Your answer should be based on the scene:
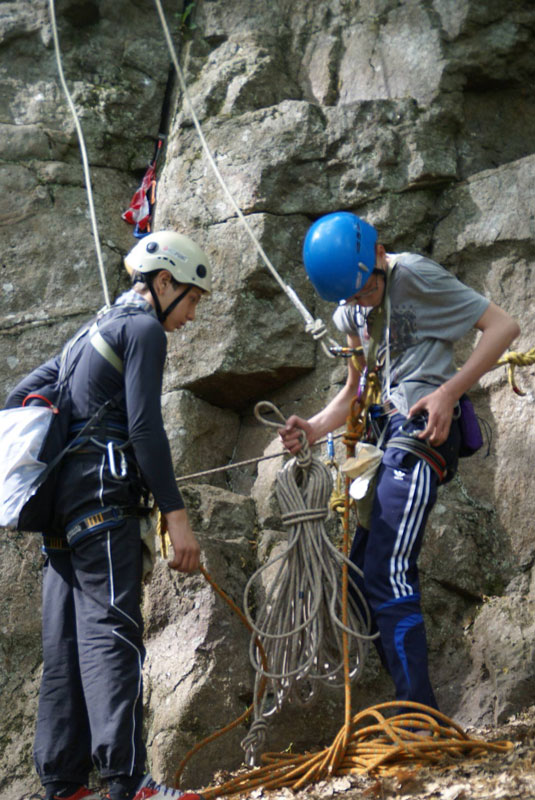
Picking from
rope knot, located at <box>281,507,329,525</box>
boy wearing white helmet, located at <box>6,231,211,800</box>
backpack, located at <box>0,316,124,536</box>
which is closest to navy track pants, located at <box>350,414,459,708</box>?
rope knot, located at <box>281,507,329,525</box>

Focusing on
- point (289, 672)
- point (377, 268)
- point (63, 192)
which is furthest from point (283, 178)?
point (289, 672)

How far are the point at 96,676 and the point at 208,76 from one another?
4.33 m

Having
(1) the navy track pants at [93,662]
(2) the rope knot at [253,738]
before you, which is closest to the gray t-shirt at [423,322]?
(1) the navy track pants at [93,662]

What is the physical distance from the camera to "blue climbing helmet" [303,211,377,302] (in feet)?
12.8

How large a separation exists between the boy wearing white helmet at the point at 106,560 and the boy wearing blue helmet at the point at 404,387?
0.80m

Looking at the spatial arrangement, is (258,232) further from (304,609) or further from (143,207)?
(304,609)

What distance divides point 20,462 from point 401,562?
1496mm

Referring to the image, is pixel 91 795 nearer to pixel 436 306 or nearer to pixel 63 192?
pixel 436 306

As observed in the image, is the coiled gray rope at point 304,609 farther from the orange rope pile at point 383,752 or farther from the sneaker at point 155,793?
the sneaker at point 155,793

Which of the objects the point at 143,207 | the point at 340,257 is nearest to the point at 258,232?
the point at 143,207

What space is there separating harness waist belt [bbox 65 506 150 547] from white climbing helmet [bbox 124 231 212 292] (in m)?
1.00

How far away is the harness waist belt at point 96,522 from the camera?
3.40m

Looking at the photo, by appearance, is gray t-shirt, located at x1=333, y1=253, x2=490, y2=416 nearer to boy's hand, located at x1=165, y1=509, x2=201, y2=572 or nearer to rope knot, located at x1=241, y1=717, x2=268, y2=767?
boy's hand, located at x1=165, y1=509, x2=201, y2=572

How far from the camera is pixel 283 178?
5719 mm
